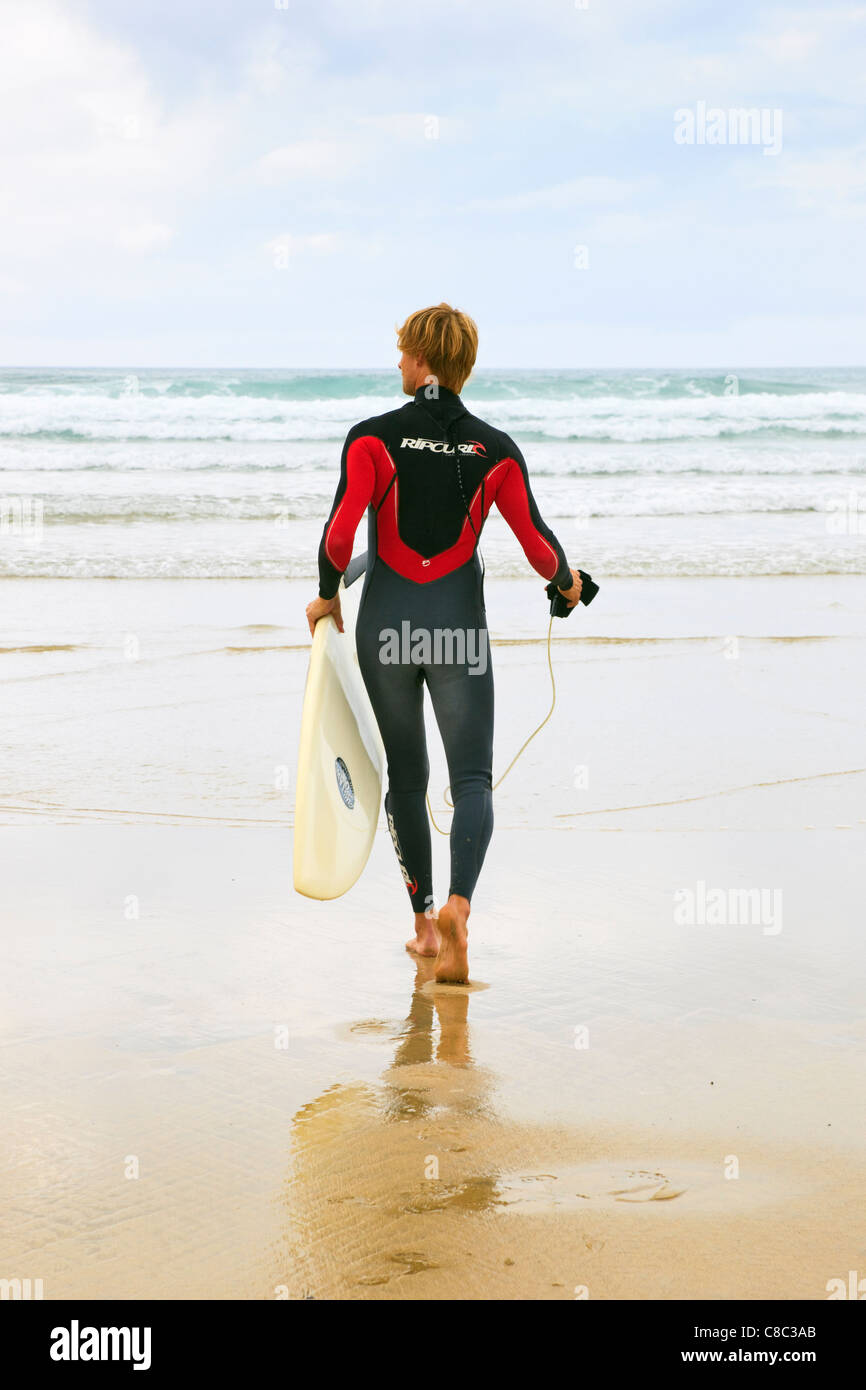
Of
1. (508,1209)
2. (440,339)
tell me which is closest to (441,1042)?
(508,1209)

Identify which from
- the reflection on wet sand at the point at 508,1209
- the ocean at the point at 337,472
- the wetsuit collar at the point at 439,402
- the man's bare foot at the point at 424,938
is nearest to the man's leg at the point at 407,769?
the man's bare foot at the point at 424,938

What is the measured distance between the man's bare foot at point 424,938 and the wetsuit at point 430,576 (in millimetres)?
45

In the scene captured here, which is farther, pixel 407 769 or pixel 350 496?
pixel 407 769

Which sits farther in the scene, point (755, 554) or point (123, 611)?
point (755, 554)

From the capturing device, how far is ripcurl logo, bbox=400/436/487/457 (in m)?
3.16

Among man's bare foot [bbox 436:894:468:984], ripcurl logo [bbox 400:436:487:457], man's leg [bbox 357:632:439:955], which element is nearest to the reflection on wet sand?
man's bare foot [bbox 436:894:468:984]

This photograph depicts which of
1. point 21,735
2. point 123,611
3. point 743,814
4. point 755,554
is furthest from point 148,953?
point 755,554

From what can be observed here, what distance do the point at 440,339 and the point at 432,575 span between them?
0.59 m

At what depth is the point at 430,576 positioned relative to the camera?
10.7 ft

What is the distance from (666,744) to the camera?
5.61m

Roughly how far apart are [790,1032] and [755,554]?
9.85 m

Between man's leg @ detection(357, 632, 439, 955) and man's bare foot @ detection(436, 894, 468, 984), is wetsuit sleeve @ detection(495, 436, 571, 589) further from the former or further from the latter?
man's bare foot @ detection(436, 894, 468, 984)

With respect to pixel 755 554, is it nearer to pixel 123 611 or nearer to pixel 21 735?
pixel 123 611

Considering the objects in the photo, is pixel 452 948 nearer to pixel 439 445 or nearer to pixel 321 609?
pixel 321 609
